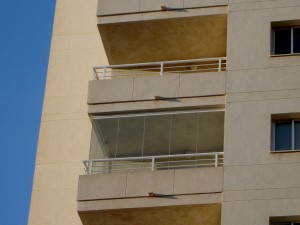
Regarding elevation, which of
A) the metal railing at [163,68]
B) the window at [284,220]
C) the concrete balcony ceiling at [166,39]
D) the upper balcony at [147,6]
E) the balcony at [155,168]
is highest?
the upper balcony at [147,6]

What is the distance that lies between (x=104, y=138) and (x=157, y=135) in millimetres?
1657

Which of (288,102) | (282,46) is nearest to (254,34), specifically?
(282,46)

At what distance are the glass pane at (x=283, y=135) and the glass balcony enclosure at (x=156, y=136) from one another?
180 cm

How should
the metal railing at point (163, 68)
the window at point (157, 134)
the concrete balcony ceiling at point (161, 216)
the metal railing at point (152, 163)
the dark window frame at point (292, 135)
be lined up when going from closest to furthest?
the concrete balcony ceiling at point (161, 216)
the dark window frame at point (292, 135)
the metal railing at point (152, 163)
the window at point (157, 134)
the metal railing at point (163, 68)

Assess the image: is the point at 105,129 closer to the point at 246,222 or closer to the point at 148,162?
the point at 148,162

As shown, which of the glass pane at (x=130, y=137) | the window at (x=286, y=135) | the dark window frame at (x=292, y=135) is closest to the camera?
the dark window frame at (x=292, y=135)

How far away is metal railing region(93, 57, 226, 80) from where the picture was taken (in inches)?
1275

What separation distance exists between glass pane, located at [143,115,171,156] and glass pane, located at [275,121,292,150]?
3.37m

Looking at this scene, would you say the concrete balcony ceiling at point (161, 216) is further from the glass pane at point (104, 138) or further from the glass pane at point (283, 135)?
the glass pane at point (283, 135)

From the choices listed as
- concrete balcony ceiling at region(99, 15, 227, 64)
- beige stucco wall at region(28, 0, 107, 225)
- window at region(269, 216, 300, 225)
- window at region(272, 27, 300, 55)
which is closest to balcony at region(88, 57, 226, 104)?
concrete balcony ceiling at region(99, 15, 227, 64)

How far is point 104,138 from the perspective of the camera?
31.0 m

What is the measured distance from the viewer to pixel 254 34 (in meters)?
30.9

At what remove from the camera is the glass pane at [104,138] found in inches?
1211

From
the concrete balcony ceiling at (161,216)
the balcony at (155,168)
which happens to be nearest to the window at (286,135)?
the balcony at (155,168)
